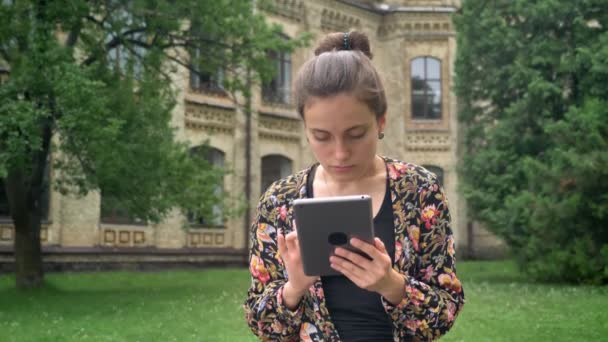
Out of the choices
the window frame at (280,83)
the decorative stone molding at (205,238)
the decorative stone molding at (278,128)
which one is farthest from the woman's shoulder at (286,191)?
the window frame at (280,83)

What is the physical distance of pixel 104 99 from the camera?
14.7 metres

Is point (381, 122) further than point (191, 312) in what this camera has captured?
No

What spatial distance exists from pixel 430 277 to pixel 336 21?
31.8 meters

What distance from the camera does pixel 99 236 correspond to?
24.4m

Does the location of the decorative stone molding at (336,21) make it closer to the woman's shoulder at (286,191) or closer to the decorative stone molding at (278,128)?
the decorative stone molding at (278,128)

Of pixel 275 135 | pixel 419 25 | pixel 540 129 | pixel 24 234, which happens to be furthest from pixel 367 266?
pixel 419 25

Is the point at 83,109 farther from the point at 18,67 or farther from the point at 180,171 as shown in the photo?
the point at 180,171

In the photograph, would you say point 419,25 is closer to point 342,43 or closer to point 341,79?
point 342,43

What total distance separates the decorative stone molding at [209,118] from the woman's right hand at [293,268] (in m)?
25.5

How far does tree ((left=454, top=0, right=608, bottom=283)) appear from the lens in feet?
63.5

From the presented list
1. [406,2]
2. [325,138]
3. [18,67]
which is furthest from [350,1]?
[325,138]

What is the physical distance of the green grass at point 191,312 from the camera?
1139cm

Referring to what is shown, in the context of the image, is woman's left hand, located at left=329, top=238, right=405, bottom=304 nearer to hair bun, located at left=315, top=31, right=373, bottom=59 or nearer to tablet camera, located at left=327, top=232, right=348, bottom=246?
tablet camera, located at left=327, top=232, right=348, bottom=246

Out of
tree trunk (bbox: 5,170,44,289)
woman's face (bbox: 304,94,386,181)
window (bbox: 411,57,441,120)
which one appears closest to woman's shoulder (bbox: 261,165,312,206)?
woman's face (bbox: 304,94,386,181)
